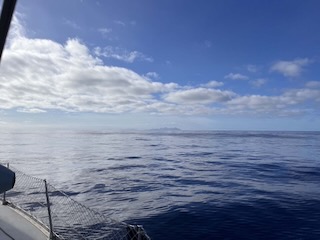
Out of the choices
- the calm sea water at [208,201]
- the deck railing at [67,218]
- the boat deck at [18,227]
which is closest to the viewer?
the boat deck at [18,227]

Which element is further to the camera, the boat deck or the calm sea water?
the calm sea water

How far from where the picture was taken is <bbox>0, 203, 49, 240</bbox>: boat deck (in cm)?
737

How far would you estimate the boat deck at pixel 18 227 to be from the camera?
7373 millimetres

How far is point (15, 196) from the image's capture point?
20328 millimetres

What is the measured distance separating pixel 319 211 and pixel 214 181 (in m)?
11.8

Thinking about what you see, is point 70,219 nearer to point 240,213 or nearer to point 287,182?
point 240,213

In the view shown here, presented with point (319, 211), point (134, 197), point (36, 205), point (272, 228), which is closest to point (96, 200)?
point (134, 197)

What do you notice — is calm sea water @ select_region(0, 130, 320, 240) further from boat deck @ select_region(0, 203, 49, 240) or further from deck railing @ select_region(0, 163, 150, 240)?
boat deck @ select_region(0, 203, 49, 240)

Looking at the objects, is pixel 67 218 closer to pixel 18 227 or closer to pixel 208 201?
pixel 18 227

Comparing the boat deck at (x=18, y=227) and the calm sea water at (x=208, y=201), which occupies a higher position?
the boat deck at (x=18, y=227)

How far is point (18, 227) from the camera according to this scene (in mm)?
8047

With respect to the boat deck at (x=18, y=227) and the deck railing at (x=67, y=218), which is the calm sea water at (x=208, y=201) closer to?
the deck railing at (x=67, y=218)

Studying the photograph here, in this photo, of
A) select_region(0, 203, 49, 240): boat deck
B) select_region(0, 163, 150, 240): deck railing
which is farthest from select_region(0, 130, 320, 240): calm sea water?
select_region(0, 203, 49, 240): boat deck

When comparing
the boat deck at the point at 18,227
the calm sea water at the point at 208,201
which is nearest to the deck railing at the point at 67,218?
the boat deck at the point at 18,227
